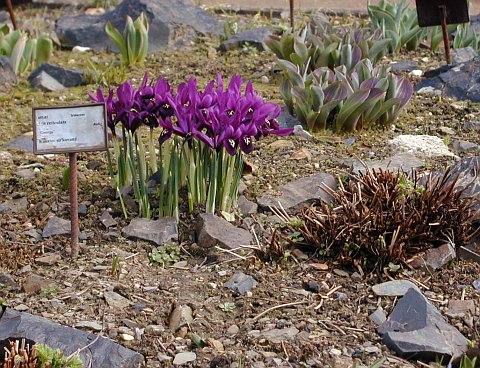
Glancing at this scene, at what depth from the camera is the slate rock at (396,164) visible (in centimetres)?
505

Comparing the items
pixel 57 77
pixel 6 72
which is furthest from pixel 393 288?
pixel 6 72

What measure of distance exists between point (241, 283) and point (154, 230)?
2.03 feet

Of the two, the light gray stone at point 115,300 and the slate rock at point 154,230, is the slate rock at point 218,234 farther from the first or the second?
the light gray stone at point 115,300

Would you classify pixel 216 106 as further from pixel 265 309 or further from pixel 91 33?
pixel 91 33

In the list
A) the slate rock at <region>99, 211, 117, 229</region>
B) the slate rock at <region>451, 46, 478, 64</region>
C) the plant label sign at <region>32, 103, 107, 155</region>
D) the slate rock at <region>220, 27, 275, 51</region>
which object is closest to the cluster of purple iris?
the plant label sign at <region>32, 103, 107, 155</region>

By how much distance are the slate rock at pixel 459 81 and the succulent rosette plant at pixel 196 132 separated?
2086 mm

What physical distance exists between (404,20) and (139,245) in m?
4.04

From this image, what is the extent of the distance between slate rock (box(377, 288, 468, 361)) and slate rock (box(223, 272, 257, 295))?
601mm

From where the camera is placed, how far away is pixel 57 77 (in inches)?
277

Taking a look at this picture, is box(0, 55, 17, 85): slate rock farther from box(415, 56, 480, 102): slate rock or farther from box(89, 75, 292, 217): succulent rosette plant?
box(415, 56, 480, 102): slate rock

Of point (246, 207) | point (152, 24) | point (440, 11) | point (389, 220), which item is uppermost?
point (440, 11)

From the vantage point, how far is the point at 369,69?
19.2 ft

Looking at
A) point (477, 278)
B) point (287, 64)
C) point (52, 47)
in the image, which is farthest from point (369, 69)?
point (52, 47)

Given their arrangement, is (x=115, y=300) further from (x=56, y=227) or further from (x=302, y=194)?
(x=302, y=194)
